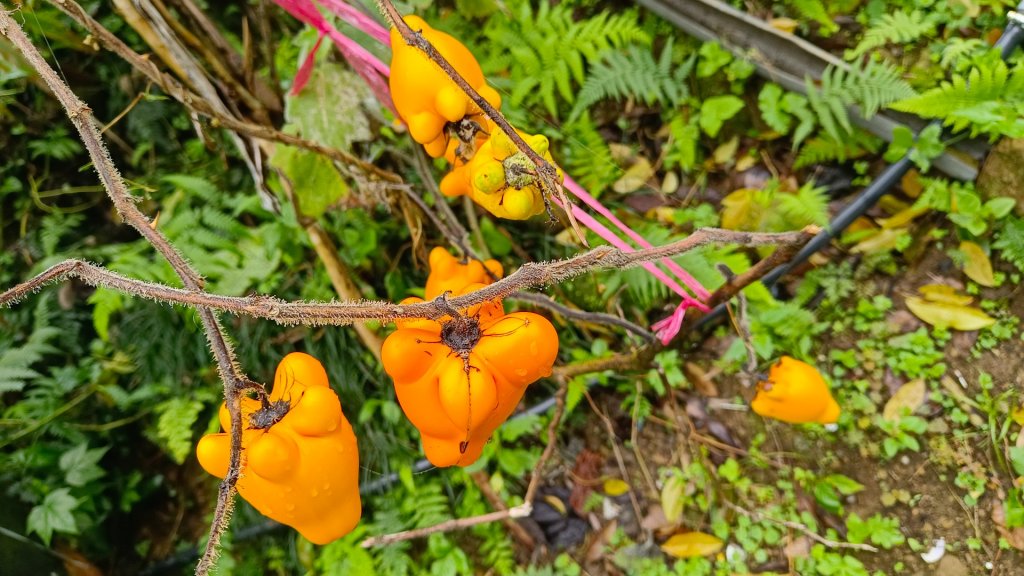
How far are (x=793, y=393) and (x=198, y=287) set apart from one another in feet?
3.75

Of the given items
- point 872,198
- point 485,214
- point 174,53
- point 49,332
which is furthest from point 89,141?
point 872,198

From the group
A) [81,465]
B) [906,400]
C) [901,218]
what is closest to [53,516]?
[81,465]

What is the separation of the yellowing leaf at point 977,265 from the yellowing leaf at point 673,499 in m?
0.88

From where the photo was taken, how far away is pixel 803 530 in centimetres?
161

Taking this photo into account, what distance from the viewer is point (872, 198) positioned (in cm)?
154

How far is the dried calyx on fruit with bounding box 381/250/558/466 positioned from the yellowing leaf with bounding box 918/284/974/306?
48.0 inches

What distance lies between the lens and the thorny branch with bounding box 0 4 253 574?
2.14 ft

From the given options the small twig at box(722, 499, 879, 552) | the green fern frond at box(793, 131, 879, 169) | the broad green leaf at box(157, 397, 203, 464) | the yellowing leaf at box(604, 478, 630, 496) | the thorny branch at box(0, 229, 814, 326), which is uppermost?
the thorny branch at box(0, 229, 814, 326)

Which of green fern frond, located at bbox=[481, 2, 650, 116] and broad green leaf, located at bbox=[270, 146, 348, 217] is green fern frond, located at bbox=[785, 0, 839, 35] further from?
broad green leaf, located at bbox=[270, 146, 348, 217]

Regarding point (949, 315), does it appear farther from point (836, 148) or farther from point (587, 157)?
point (587, 157)

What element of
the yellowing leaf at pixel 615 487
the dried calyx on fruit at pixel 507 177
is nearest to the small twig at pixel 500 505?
the yellowing leaf at pixel 615 487

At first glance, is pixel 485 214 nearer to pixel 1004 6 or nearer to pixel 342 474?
pixel 342 474

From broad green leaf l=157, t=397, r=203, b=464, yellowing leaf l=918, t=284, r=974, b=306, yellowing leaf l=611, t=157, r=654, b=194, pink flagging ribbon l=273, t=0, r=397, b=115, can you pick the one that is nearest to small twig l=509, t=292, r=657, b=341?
pink flagging ribbon l=273, t=0, r=397, b=115

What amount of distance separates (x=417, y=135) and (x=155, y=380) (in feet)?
4.77
